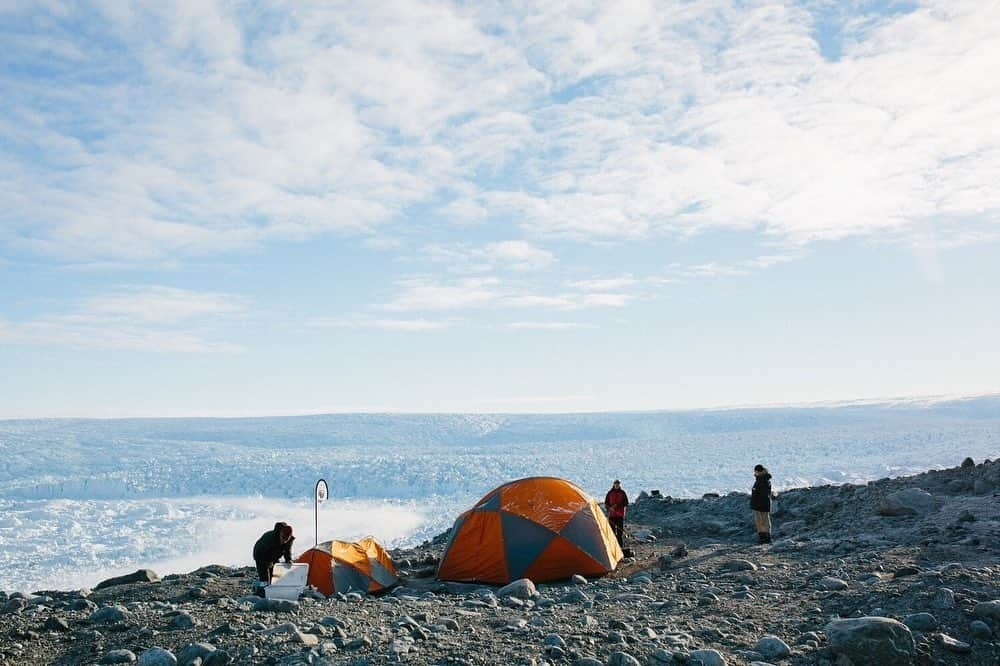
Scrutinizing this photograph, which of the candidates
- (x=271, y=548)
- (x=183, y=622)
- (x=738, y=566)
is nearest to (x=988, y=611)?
(x=738, y=566)

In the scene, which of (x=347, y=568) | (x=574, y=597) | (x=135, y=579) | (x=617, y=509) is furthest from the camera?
(x=617, y=509)

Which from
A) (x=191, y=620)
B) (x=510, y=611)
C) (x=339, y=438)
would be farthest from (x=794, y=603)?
(x=339, y=438)

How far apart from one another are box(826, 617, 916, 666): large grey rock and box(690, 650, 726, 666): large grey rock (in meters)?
0.86

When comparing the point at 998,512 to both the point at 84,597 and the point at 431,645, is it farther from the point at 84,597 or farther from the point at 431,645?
the point at 84,597

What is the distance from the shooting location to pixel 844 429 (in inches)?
1668

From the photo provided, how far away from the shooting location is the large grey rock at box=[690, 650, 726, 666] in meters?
5.00

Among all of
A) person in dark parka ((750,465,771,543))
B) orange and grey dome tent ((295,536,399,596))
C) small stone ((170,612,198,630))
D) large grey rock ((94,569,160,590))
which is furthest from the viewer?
person in dark parka ((750,465,771,543))

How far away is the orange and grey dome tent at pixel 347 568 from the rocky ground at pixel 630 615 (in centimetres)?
57

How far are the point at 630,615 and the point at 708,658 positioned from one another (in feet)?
5.91

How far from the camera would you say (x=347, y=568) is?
10.1 m

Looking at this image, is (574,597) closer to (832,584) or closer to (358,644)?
(832,584)

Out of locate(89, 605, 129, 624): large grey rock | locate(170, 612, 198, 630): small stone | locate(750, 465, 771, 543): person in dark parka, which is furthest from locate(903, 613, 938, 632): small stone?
locate(89, 605, 129, 624): large grey rock

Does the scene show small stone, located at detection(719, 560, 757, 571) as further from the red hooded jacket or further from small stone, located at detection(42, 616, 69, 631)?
small stone, located at detection(42, 616, 69, 631)

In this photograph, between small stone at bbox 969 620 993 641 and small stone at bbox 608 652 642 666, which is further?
small stone at bbox 969 620 993 641
